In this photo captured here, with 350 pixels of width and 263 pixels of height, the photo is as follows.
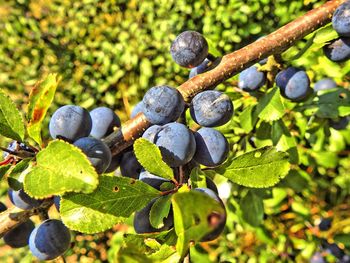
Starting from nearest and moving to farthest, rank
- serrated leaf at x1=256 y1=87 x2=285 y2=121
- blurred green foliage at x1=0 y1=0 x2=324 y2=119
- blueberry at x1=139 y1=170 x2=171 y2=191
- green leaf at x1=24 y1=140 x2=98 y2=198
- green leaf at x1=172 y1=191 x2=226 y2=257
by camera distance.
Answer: green leaf at x1=172 y1=191 x2=226 y2=257
green leaf at x1=24 y1=140 x2=98 y2=198
blueberry at x1=139 y1=170 x2=171 y2=191
serrated leaf at x1=256 y1=87 x2=285 y2=121
blurred green foliage at x1=0 y1=0 x2=324 y2=119

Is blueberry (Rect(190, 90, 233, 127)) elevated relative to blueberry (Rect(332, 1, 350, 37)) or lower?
elevated

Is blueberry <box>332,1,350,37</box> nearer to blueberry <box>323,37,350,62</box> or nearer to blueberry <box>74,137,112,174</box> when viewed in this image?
blueberry <box>323,37,350,62</box>

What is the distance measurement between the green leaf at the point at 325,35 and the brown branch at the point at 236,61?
0.02 meters

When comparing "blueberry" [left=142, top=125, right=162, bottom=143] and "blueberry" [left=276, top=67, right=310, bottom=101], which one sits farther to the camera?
"blueberry" [left=276, top=67, right=310, bottom=101]

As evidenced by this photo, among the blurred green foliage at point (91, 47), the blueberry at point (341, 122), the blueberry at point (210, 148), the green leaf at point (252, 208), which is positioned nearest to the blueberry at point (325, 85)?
the blueberry at point (341, 122)

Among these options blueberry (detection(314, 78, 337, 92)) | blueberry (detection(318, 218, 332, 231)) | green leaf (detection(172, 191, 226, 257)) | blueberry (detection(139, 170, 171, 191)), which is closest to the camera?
green leaf (detection(172, 191, 226, 257))

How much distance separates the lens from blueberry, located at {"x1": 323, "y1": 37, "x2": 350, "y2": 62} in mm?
955

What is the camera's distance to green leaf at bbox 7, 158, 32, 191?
0.69 metres

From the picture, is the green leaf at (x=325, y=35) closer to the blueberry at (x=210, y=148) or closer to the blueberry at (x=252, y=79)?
the blueberry at (x=252, y=79)

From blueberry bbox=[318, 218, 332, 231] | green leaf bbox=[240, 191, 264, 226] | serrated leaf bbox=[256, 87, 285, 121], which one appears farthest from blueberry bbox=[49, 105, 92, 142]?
blueberry bbox=[318, 218, 332, 231]

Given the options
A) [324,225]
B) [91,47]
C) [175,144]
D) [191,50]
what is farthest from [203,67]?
[91,47]

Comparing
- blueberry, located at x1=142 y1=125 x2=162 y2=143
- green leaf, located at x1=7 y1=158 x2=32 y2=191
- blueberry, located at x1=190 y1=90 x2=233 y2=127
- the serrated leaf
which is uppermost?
green leaf, located at x1=7 y1=158 x2=32 y2=191

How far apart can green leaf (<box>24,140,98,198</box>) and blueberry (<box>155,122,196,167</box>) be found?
0.59ft

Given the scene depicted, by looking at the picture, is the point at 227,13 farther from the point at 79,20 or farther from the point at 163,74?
the point at 79,20
